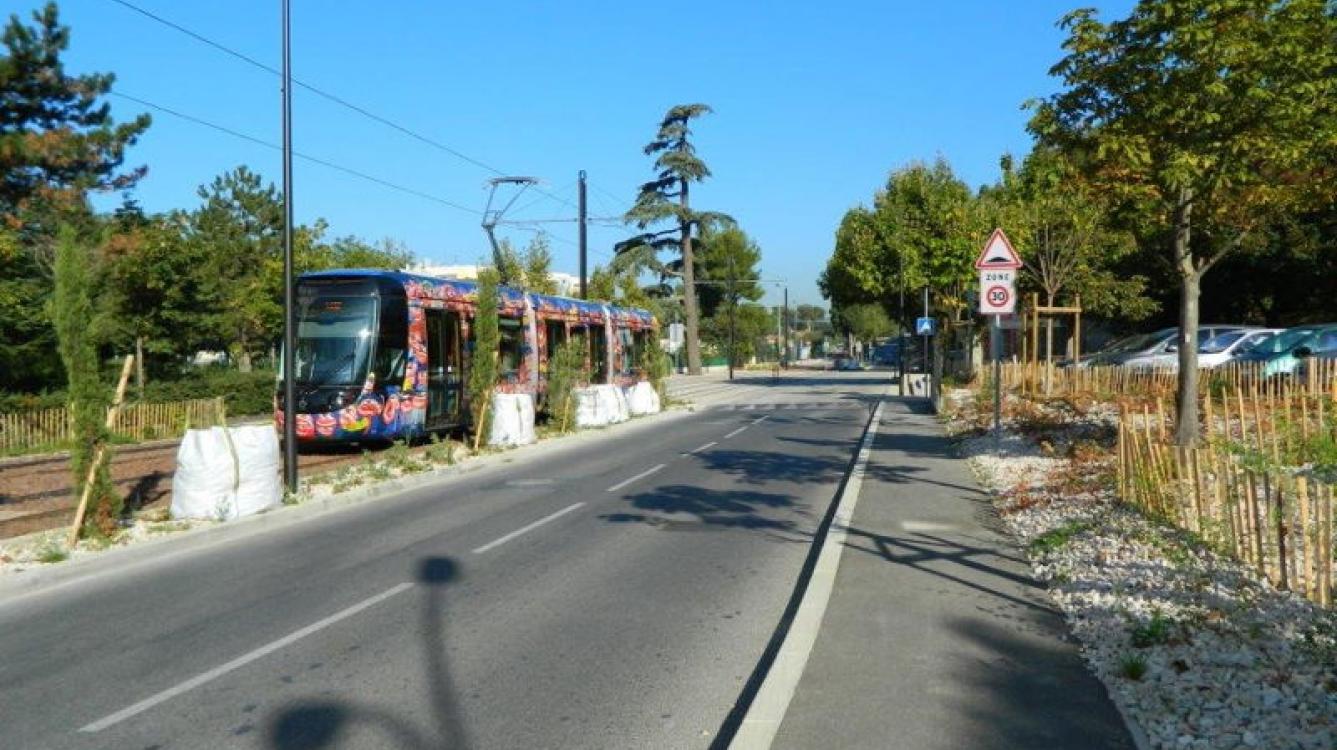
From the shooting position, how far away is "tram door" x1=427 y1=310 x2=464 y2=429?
786 inches

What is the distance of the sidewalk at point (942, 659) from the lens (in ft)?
16.3

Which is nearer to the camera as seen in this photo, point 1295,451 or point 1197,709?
point 1197,709

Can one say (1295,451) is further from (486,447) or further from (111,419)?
(486,447)

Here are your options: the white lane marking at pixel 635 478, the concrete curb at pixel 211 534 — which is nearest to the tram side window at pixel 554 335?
the concrete curb at pixel 211 534

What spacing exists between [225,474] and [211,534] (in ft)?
3.43

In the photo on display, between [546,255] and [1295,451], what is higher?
[546,255]

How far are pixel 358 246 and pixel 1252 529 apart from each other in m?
50.4

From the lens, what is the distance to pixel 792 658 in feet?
19.7

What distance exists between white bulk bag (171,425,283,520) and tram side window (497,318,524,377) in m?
10.9

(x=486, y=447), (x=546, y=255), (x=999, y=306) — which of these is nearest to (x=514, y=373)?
(x=486, y=447)

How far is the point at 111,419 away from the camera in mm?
11016

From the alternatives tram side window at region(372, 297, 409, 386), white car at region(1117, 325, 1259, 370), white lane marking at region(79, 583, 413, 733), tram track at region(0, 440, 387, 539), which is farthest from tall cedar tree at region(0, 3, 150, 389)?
white car at region(1117, 325, 1259, 370)

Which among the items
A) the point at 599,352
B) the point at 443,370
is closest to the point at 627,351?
the point at 599,352

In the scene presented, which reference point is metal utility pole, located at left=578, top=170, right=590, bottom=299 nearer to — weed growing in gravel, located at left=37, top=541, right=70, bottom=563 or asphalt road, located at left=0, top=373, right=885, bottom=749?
asphalt road, located at left=0, top=373, right=885, bottom=749
